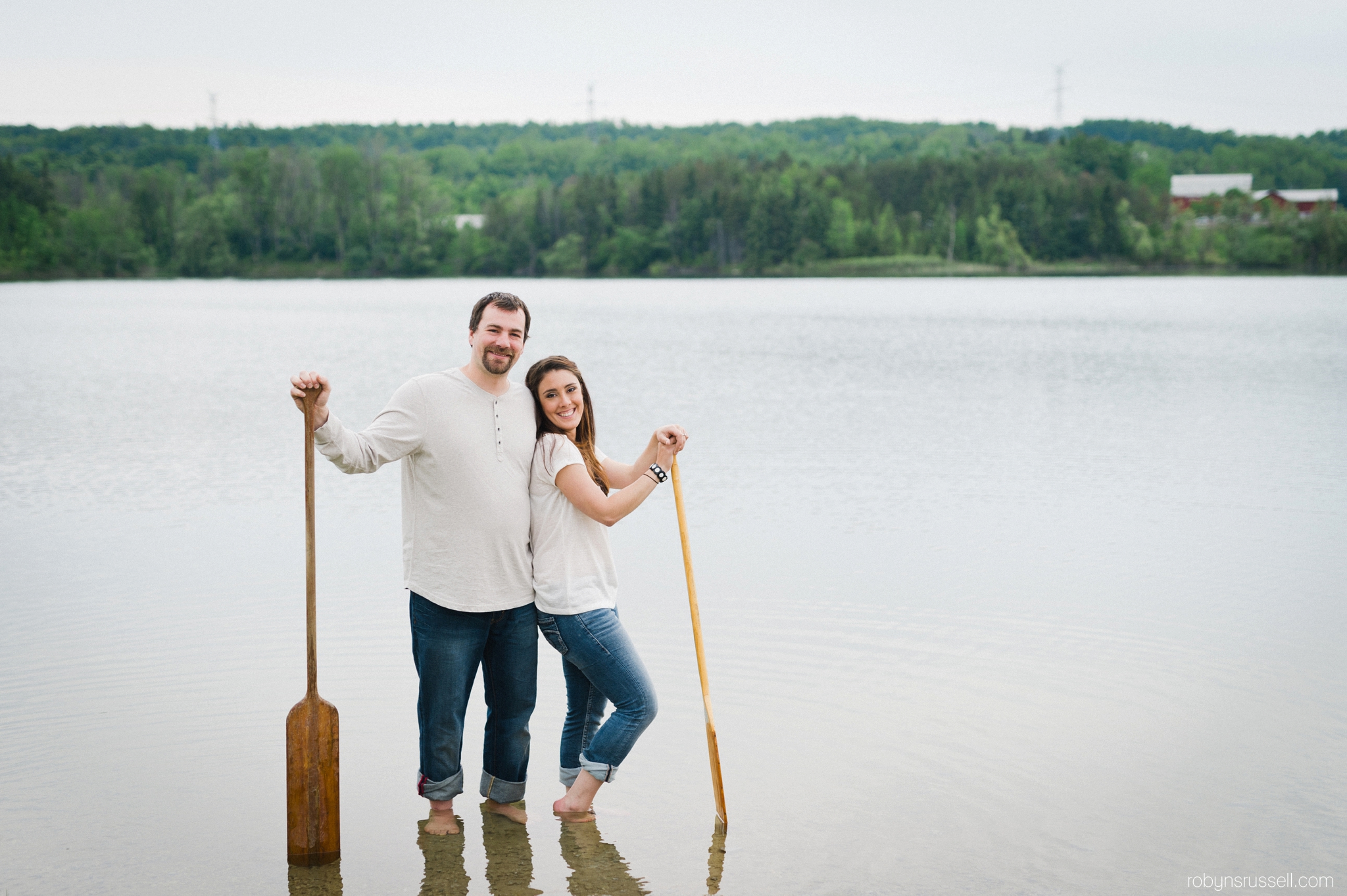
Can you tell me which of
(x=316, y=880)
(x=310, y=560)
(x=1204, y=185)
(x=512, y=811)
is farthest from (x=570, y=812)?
(x=1204, y=185)

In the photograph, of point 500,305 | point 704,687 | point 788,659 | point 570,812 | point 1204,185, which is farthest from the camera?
point 1204,185

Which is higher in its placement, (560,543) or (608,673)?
(560,543)

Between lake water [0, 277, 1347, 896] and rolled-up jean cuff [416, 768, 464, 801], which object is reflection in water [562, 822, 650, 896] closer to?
lake water [0, 277, 1347, 896]

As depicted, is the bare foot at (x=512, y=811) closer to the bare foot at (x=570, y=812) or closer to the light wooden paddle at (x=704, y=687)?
the bare foot at (x=570, y=812)

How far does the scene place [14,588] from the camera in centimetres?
820

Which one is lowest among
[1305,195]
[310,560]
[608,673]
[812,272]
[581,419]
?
[608,673]

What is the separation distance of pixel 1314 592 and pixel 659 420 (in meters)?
10.2

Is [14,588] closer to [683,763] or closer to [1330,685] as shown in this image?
[683,763]

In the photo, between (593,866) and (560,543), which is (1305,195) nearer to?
(560,543)

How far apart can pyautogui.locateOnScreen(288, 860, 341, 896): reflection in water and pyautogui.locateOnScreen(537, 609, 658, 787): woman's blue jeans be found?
3.05 ft

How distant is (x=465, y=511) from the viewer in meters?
4.28

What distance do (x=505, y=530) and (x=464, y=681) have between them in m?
0.56

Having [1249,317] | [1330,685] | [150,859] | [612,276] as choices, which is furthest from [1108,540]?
[612,276]

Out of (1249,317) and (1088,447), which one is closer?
(1088,447)
